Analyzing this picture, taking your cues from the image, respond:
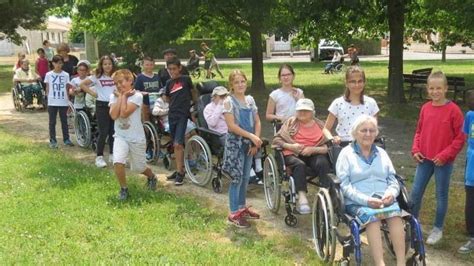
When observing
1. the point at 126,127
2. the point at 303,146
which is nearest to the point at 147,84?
the point at 126,127

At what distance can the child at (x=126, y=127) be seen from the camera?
21.0 ft

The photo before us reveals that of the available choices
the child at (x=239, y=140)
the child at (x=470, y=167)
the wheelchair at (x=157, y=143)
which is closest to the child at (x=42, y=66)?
the wheelchair at (x=157, y=143)

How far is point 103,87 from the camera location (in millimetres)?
8516

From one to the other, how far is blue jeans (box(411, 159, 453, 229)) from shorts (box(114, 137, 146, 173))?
312 cm

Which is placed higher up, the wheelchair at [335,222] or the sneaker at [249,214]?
the wheelchair at [335,222]

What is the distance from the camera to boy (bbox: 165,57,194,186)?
7340mm

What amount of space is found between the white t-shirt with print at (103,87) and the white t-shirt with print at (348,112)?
4114 mm

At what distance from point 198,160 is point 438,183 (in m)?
3.23

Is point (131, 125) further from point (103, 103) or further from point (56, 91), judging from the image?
point (56, 91)

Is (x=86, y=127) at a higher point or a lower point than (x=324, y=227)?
higher

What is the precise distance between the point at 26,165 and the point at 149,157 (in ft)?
5.96

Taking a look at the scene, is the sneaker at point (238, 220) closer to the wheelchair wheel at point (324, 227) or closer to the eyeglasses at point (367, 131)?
the wheelchair wheel at point (324, 227)

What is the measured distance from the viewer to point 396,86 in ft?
47.3

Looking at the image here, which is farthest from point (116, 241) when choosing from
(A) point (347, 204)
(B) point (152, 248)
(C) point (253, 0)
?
(C) point (253, 0)
